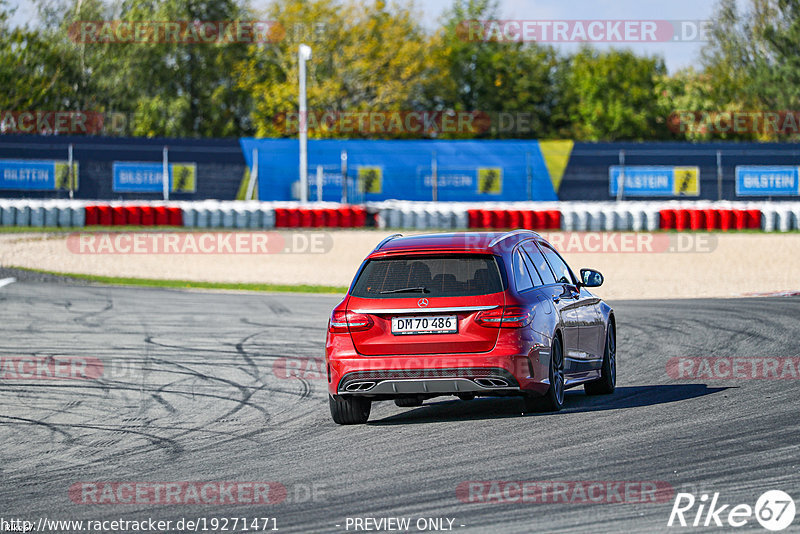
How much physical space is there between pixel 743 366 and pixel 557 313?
10.4ft

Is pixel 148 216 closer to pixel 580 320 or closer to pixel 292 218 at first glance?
pixel 292 218

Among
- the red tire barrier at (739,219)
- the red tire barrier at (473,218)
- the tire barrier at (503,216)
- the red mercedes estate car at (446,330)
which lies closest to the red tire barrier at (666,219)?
the tire barrier at (503,216)

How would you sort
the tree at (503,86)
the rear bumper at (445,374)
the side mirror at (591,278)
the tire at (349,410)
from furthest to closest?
the tree at (503,86) < the side mirror at (591,278) < the tire at (349,410) < the rear bumper at (445,374)

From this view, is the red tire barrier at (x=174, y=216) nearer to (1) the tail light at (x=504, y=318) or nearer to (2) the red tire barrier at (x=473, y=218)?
(2) the red tire barrier at (x=473, y=218)

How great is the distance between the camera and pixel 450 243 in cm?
870

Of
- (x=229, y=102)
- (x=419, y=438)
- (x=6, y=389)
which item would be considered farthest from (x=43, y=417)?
(x=229, y=102)

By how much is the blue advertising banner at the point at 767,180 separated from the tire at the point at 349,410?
32434 mm

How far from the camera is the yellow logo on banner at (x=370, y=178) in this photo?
1503 inches

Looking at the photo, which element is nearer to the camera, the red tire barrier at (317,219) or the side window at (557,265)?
the side window at (557,265)

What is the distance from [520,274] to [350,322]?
1.37 m

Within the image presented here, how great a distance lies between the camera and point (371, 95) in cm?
6250

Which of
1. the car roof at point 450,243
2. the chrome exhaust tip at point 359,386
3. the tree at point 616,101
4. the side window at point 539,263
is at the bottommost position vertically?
the chrome exhaust tip at point 359,386

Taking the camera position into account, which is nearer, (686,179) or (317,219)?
(317,219)

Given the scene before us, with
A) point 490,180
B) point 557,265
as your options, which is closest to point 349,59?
point 490,180
